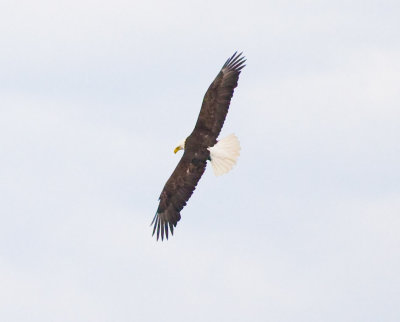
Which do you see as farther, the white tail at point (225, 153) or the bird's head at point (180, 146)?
the bird's head at point (180, 146)

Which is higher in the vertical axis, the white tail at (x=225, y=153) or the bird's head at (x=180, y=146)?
the bird's head at (x=180, y=146)

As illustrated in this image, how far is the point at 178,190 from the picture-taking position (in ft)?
82.8

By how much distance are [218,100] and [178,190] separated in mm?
1857

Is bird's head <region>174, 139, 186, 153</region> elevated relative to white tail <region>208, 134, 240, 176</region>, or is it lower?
elevated

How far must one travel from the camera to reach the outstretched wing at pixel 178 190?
82.0ft

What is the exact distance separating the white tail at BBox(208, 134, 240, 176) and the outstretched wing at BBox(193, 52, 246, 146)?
140 mm

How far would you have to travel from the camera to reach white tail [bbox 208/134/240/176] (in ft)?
80.3

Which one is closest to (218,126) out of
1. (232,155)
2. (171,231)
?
(232,155)

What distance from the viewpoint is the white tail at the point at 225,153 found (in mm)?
24469

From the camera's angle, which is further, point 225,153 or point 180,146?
point 180,146

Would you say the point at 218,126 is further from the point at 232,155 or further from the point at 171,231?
the point at 171,231

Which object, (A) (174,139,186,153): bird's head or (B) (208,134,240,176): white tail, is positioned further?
(A) (174,139,186,153): bird's head

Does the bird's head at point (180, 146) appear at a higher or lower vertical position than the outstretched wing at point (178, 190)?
higher

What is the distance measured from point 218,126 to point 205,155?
0.56 m
